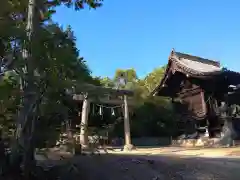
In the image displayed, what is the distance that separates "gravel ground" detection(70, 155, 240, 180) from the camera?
620 centimetres

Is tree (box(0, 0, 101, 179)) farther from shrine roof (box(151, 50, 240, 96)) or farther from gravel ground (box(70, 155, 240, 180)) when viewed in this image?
shrine roof (box(151, 50, 240, 96))

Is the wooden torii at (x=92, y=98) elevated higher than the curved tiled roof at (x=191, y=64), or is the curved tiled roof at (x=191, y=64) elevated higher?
the curved tiled roof at (x=191, y=64)

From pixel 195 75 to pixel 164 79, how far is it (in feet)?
8.89

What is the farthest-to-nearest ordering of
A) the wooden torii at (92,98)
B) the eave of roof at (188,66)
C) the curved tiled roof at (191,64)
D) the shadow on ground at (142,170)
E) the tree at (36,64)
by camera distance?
the curved tiled roof at (191,64), the eave of roof at (188,66), the wooden torii at (92,98), the shadow on ground at (142,170), the tree at (36,64)

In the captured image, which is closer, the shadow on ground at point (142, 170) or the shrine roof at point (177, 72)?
the shadow on ground at point (142, 170)

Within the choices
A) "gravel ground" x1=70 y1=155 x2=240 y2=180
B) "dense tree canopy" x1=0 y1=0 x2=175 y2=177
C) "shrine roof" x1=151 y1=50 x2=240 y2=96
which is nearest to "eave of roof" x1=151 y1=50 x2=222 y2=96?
"shrine roof" x1=151 y1=50 x2=240 y2=96

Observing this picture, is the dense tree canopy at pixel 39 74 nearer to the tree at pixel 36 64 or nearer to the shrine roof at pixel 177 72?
the tree at pixel 36 64

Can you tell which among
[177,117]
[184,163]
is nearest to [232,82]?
[177,117]

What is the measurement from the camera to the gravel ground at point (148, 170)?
6.20 metres

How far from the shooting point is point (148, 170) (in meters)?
6.55

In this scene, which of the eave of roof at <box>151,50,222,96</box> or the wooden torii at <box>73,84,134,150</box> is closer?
the wooden torii at <box>73,84,134,150</box>

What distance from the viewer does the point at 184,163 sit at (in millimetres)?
7391

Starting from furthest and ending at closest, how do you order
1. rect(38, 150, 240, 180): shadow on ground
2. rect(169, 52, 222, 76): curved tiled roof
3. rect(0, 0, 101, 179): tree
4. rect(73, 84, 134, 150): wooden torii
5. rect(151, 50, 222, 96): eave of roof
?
rect(169, 52, 222, 76): curved tiled roof → rect(151, 50, 222, 96): eave of roof → rect(73, 84, 134, 150): wooden torii → rect(38, 150, 240, 180): shadow on ground → rect(0, 0, 101, 179): tree

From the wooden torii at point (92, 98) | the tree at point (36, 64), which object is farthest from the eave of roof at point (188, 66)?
the tree at point (36, 64)
